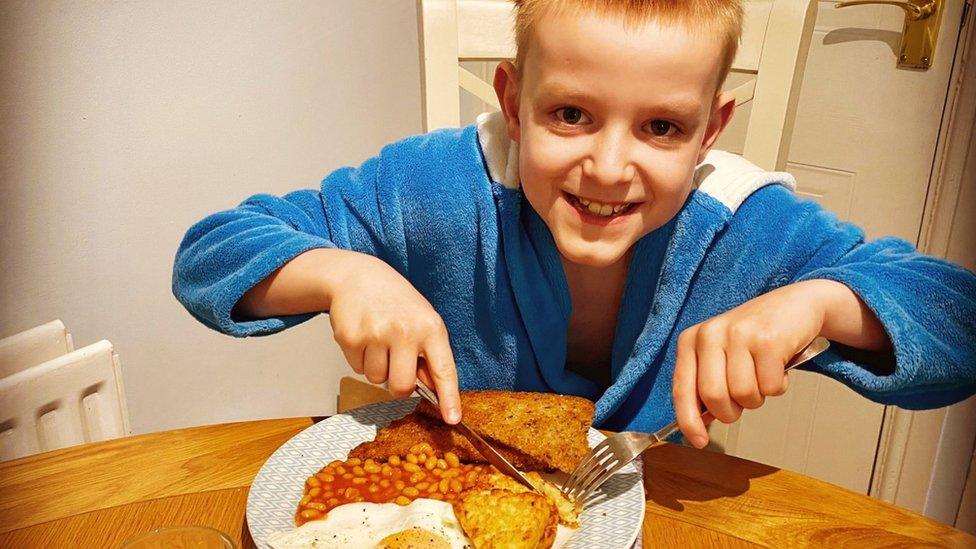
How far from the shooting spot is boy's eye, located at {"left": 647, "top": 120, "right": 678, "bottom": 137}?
2.90 feet

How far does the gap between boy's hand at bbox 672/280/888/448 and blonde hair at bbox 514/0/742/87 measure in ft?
0.98

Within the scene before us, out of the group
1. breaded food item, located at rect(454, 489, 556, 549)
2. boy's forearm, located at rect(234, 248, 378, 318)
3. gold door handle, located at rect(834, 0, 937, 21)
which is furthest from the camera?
gold door handle, located at rect(834, 0, 937, 21)

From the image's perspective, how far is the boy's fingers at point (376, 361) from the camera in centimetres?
84

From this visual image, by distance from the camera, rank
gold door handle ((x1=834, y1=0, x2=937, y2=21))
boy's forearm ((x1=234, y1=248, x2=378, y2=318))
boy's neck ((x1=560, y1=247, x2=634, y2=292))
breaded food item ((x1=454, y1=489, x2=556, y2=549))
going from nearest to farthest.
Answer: breaded food item ((x1=454, y1=489, x2=556, y2=549))
boy's forearm ((x1=234, y1=248, x2=378, y2=318))
boy's neck ((x1=560, y1=247, x2=634, y2=292))
gold door handle ((x1=834, y1=0, x2=937, y2=21))

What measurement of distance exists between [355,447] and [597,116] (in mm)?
475

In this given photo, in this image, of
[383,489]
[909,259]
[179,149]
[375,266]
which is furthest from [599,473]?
[179,149]

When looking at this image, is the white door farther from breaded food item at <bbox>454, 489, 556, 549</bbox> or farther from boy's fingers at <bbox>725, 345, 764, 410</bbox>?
breaded food item at <bbox>454, 489, 556, 549</bbox>

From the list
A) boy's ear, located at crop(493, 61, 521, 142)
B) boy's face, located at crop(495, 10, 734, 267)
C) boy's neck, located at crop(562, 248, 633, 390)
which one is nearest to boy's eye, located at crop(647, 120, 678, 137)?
boy's face, located at crop(495, 10, 734, 267)

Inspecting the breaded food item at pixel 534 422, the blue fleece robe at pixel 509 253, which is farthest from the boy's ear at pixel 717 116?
the breaded food item at pixel 534 422

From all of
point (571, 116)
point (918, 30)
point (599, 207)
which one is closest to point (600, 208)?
point (599, 207)

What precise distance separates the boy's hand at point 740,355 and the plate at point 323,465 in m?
0.09

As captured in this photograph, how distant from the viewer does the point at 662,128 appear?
89cm

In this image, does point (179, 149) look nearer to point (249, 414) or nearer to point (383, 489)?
point (249, 414)

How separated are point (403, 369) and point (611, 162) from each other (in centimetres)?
33
